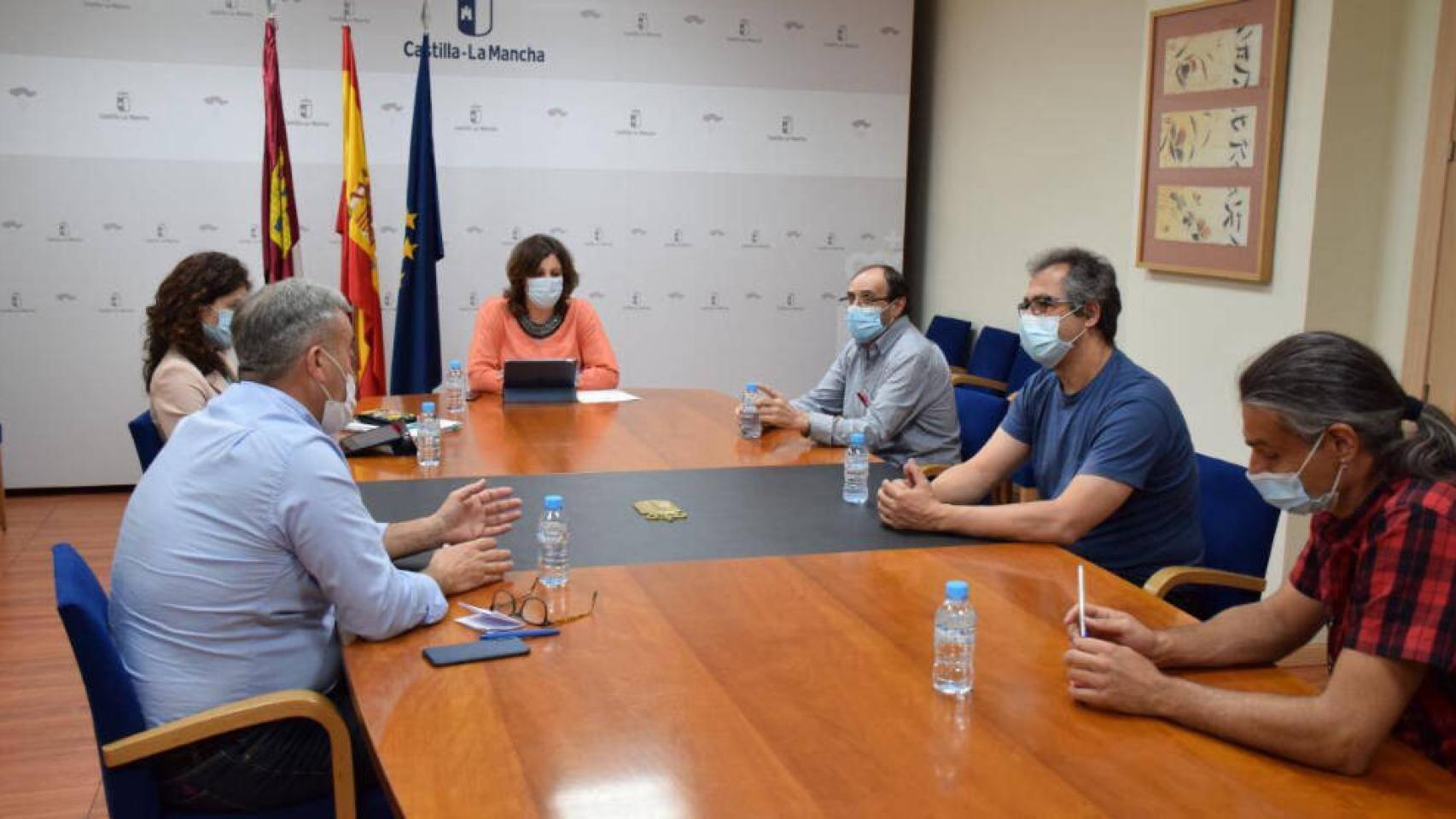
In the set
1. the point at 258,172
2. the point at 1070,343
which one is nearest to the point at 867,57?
the point at 258,172

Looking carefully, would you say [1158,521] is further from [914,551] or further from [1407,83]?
[1407,83]

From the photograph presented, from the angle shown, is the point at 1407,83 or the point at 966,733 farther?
the point at 1407,83

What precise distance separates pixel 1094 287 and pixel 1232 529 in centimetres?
70

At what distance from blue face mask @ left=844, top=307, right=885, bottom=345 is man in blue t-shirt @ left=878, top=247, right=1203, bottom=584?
96 centimetres

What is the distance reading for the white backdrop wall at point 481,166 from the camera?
21.1ft

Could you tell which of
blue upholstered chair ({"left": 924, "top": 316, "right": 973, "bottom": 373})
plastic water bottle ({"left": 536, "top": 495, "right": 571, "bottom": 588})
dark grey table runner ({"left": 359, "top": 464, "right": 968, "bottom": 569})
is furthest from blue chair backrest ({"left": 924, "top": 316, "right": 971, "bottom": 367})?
plastic water bottle ({"left": 536, "top": 495, "right": 571, "bottom": 588})

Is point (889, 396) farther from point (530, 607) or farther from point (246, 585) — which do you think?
point (246, 585)

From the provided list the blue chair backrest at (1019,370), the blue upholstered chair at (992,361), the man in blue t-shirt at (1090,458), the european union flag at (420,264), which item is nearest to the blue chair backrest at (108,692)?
the man in blue t-shirt at (1090,458)

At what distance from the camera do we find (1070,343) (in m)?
3.09

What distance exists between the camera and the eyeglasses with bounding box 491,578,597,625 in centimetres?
230

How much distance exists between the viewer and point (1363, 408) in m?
1.85

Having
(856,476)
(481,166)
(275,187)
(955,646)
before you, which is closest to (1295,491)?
(955,646)

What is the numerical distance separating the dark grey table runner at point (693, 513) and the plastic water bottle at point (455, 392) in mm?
1091

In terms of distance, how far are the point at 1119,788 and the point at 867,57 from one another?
6342 millimetres
